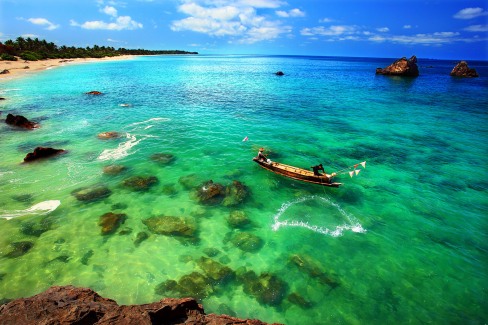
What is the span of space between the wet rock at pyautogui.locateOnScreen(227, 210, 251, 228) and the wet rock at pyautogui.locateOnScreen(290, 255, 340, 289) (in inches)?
173

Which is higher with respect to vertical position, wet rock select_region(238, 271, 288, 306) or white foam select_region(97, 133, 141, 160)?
white foam select_region(97, 133, 141, 160)

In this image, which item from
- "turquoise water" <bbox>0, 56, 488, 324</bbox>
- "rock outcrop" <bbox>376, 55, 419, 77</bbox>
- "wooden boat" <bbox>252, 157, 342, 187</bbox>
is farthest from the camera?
"rock outcrop" <bbox>376, 55, 419, 77</bbox>

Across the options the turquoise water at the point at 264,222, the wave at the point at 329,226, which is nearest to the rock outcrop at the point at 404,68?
the turquoise water at the point at 264,222

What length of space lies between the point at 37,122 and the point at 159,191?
3121cm

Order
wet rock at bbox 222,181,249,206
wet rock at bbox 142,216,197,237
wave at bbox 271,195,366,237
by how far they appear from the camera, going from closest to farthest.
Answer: wet rock at bbox 142,216,197,237, wave at bbox 271,195,366,237, wet rock at bbox 222,181,249,206

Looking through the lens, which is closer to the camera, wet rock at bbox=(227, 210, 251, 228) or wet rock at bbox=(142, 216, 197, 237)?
wet rock at bbox=(142, 216, 197, 237)

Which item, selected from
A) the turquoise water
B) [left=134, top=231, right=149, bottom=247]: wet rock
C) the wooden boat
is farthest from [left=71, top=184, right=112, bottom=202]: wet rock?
the wooden boat

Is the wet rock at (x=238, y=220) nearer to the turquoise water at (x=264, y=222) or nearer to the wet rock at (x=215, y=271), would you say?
the turquoise water at (x=264, y=222)

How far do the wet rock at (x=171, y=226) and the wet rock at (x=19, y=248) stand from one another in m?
6.99

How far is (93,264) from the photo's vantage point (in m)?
15.0

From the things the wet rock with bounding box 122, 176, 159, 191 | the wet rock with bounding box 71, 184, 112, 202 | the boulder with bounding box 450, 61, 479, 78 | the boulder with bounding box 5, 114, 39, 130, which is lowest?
the wet rock with bounding box 71, 184, 112, 202

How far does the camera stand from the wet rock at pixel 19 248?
50.6 ft

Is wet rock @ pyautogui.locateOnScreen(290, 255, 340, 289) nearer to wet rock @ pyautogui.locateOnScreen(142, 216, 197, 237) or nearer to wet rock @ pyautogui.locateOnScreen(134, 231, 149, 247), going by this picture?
wet rock @ pyautogui.locateOnScreen(142, 216, 197, 237)

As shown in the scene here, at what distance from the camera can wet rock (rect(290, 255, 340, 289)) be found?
14.5 m
